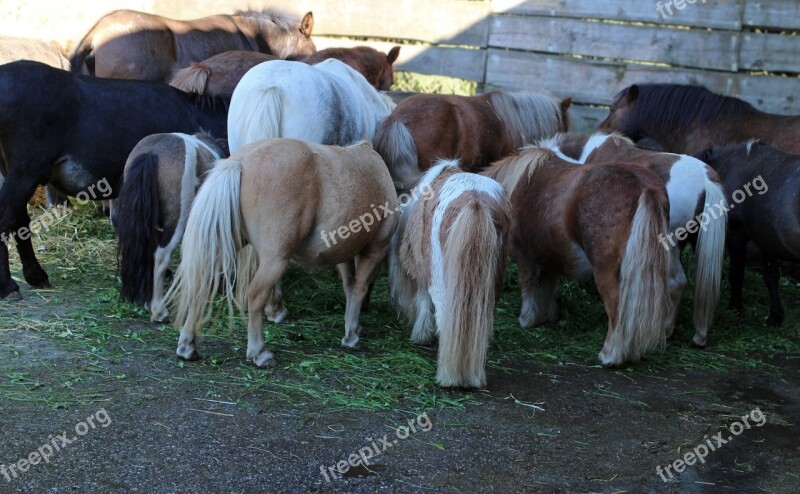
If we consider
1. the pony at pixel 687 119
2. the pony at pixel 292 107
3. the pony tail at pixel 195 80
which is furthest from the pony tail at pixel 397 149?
the pony at pixel 687 119

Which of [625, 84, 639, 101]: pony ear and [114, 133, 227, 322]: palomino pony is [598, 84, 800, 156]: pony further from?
[114, 133, 227, 322]: palomino pony

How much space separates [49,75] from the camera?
18.8 ft

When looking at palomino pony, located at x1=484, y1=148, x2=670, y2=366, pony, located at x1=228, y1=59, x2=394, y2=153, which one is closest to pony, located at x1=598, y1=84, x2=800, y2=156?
palomino pony, located at x1=484, y1=148, x2=670, y2=366

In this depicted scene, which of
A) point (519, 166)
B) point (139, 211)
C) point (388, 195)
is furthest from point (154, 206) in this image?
point (519, 166)

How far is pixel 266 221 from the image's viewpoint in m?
4.50

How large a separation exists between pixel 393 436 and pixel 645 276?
1841 millimetres

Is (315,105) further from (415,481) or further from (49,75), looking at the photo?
(415,481)

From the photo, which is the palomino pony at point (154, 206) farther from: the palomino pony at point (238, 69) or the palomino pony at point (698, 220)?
the palomino pony at point (698, 220)

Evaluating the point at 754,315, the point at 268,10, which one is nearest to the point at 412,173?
the point at 754,315

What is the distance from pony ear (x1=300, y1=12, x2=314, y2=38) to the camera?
29.2 feet

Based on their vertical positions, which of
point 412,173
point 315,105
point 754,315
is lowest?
point 754,315

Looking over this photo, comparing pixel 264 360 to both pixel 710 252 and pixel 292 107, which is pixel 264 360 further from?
pixel 710 252

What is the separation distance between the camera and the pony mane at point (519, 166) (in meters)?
5.70

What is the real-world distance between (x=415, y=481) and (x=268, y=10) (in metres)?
6.99
